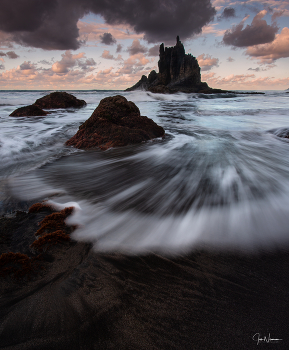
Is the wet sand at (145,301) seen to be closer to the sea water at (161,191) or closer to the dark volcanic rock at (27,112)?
the sea water at (161,191)

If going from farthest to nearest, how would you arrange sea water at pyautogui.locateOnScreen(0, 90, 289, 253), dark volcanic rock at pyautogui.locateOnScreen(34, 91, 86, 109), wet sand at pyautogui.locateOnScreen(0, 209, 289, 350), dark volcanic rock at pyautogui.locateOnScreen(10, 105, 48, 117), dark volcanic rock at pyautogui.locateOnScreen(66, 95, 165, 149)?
1. dark volcanic rock at pyautogui.locateOnScreen(34, 91, 86, 109)
2. dark volcanic rock at pyautogui.locateOnScreen(10, 105, 48, 117)
3. dark volcanic rock at pyautogui.locateOnScreen(66, 95, 165, 149)
4. sea water at pyautogui.locateOnScreen(0, 90, 289, 253)
5. wet sand at pyautogui.locateOnScreen(0, 209, 289, 350)

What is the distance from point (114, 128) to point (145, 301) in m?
4.96

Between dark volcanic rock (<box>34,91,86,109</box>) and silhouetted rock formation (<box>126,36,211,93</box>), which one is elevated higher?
silhouetted rock formation (<box>126,36,211,93</box>)

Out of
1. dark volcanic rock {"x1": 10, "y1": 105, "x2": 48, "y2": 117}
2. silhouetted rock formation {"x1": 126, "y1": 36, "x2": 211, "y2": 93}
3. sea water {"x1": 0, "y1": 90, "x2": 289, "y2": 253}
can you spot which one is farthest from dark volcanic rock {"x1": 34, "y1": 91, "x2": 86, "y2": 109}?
silhouetted rock formation {"x1": 126, "y1": 36, "x2": 211, "y2": 93}

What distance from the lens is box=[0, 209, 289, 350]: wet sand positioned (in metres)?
1.04

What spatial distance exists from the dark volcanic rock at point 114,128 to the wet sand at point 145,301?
4.00m

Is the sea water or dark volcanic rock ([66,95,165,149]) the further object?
dark volcanic rock ([66,95,165,149])

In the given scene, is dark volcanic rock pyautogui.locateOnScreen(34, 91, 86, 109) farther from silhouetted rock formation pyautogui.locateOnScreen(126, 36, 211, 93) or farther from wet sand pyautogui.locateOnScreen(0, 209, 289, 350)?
silhouetted rock formation pyautogui.locateOnScreen(126, 36, 211, 93)

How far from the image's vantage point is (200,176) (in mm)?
3369

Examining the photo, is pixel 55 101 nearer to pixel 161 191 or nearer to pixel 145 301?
pixel 161 191

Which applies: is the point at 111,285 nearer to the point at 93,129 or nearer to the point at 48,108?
the point at 93,129

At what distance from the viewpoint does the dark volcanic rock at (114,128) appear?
5.37 meters

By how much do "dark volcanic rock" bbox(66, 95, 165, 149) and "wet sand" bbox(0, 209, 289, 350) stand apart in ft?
13.1

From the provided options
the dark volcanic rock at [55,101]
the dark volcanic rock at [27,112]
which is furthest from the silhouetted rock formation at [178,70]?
the dark volcanic rock at [27,112]
